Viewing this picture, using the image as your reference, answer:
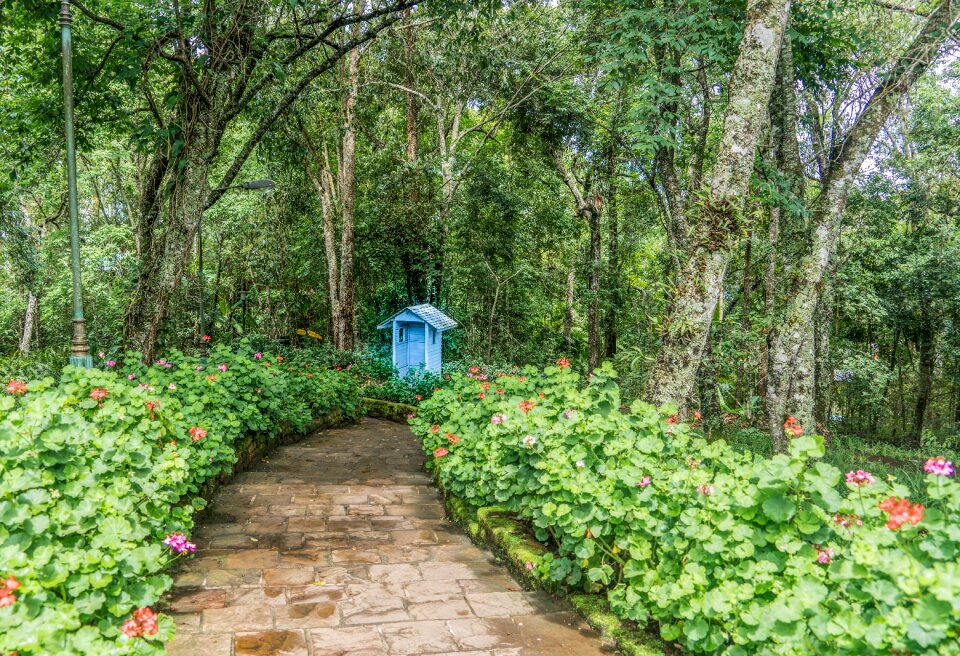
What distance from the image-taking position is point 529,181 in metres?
13.6

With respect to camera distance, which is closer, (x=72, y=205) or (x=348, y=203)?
(x=72, y=205)

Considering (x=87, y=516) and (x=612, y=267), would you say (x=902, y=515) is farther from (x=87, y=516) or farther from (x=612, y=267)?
(x=612, y=267)

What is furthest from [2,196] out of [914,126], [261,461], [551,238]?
[914,126]

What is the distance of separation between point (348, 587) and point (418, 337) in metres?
8.95

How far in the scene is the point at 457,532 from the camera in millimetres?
4242

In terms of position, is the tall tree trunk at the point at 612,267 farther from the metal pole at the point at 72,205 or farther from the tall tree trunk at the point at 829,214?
the metal pole at the point at 72,205

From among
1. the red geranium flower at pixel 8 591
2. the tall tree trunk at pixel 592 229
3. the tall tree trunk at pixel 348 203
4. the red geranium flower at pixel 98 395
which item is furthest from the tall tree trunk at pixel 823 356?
the tall tree trunk at pixel 348 203

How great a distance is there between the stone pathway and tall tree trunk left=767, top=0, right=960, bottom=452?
325 cm

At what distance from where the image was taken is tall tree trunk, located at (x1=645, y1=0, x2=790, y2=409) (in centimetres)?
400

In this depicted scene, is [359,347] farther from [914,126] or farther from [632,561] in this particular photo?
[914,126]

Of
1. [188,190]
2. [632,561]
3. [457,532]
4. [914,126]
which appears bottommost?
[457,532]

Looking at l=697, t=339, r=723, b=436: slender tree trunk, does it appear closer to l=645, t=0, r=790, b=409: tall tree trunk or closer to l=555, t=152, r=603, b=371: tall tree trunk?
l=645, t=0, r=790, b=409: tall tree trunk

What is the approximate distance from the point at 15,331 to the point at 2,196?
48.2 ft

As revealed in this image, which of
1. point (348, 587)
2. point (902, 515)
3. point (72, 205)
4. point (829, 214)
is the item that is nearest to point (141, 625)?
point (348, 587)
